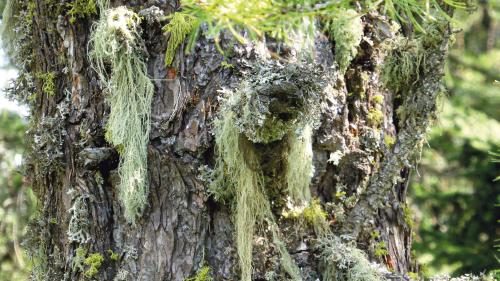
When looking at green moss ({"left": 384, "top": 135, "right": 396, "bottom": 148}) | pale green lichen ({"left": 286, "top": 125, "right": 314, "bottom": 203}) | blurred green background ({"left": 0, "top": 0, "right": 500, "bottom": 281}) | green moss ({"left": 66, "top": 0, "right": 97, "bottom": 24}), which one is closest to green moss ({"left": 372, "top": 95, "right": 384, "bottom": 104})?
green moss ({"left": 384, "top": 135, "right": 396, "bottom": 148})

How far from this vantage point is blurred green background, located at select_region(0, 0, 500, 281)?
4.70 m

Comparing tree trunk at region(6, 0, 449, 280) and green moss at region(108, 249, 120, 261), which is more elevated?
tree trunk at region(6, 0, 449, 280)

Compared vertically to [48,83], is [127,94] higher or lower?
lower

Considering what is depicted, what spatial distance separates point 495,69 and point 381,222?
12.9 feet

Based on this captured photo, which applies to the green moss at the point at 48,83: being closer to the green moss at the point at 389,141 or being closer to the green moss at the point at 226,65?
the green moss at the point at 226,65

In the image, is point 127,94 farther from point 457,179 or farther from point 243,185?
point 457,179

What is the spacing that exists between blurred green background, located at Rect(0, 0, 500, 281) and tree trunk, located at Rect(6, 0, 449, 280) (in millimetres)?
2295

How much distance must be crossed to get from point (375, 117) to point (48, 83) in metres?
1.28

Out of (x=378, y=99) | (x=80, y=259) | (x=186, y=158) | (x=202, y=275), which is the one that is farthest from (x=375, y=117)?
(x=80, y=259)

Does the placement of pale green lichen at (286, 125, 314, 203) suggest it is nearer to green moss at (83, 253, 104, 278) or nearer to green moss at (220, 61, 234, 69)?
green moss at (220, 61, 234, 69)

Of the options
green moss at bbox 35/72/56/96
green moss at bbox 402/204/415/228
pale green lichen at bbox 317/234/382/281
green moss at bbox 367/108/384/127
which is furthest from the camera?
green moss at bbox 402/204/415/228

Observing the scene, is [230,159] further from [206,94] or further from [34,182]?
[34,182]

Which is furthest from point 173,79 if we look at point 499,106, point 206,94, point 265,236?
point 499,106

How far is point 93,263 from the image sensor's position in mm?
2100
